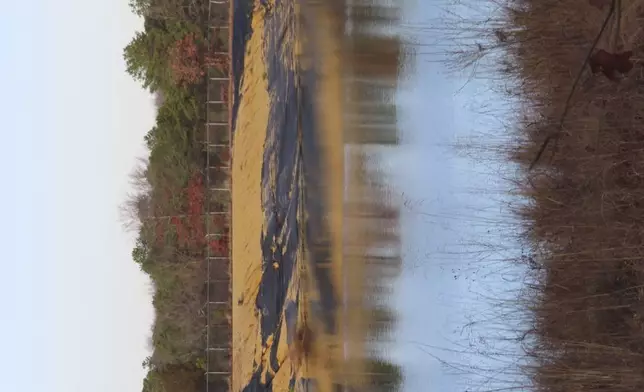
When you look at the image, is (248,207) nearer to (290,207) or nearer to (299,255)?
(290,207)

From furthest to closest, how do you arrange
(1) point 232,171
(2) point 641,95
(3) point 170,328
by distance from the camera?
(3) point 170,328 < (1) point 232,171 < (2) point 641,95

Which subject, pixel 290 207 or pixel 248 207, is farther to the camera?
pixel 248 207

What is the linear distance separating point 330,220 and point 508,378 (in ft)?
3.74

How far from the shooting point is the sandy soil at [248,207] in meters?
2.46

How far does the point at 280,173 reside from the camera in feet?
7.91

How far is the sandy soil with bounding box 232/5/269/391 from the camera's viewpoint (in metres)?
2.46

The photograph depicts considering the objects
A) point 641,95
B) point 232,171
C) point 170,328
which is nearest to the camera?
point 641,95

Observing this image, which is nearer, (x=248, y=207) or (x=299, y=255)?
(x=299, y=255)

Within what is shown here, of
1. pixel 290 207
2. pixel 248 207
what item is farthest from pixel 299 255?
pixel 248 207

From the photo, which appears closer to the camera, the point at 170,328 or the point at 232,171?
the point at 232,171

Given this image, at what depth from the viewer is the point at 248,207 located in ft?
8.21

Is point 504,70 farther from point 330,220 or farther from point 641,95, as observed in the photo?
point 330,220

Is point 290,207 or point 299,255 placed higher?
point 290,207

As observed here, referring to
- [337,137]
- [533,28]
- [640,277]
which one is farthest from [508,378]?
[533,28]
